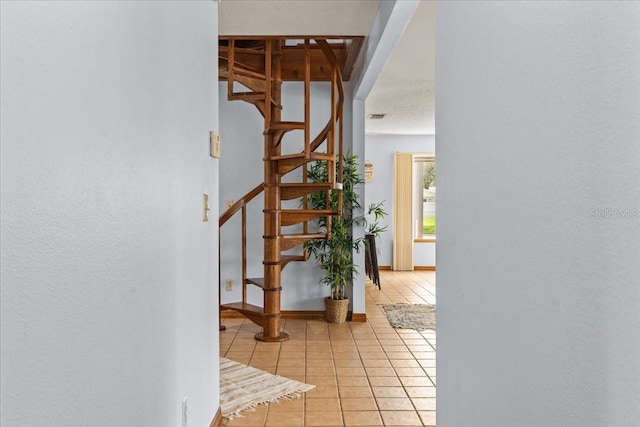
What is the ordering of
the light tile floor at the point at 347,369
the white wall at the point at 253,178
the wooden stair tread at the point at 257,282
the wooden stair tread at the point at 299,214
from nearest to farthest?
1. the light tile floor at the point at 347,369
2. the wooden stair tread at the point at 257,282
3. the wooden stair tread at the point at 299,214
4. the white wall at the point at 253,178

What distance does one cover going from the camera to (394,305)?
6.20 m

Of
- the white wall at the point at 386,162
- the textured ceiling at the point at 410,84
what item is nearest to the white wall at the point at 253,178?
the textured ceiling at the point at 410,84

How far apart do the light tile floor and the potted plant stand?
249 millimetres

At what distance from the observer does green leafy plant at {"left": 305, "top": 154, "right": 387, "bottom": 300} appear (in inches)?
205

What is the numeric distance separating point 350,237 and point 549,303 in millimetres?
4419

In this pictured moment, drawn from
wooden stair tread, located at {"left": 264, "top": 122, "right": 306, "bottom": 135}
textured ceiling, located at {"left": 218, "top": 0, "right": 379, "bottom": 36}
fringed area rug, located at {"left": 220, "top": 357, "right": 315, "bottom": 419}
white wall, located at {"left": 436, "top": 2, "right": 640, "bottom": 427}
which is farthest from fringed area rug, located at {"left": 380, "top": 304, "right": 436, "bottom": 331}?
white wall, located at {"left": 436, "top": 2, "right": 640, "bottom": 427}

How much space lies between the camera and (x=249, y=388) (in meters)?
3.27

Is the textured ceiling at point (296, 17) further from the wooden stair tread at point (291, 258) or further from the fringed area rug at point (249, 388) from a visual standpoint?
the fringed area rug at point (249, 388)

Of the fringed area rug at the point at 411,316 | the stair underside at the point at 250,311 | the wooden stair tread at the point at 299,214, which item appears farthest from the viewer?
the fringed area rug at the point at 411,316

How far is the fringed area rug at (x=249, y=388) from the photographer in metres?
2.99

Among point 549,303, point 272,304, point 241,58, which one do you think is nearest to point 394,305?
point 272,304

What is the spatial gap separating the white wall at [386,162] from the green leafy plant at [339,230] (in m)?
4.22

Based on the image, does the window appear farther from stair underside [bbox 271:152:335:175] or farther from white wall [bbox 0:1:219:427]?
white wall [bbox 0:1:219:427]

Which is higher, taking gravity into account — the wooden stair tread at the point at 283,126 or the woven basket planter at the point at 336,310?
the wooden stair tread at the point at 283,126
